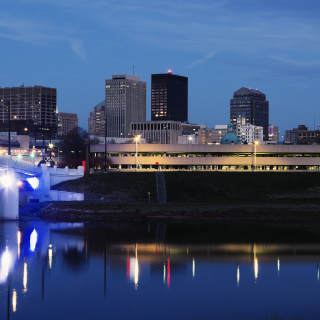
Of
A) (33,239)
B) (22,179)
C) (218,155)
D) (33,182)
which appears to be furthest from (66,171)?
(218,155)

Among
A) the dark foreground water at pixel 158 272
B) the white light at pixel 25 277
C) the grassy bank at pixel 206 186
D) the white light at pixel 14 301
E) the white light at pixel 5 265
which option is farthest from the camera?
the grassy bank at pixel 206 186

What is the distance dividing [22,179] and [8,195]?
12.2m

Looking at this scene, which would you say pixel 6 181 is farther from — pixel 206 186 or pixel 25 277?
pixel 206 186

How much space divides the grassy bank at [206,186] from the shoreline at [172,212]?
9256mm

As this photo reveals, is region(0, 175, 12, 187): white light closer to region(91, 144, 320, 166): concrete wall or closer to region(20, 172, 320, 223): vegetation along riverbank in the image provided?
region(20, 172, 320, 223): vegetation along riverbank

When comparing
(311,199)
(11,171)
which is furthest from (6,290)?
(311,199)

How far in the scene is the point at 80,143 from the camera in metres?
148

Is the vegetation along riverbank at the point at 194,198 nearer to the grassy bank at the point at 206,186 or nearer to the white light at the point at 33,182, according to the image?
the grassy bank at the point at 206,186

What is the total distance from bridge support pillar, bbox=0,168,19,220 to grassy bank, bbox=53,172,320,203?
20.1 m

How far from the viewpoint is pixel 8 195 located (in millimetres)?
72188

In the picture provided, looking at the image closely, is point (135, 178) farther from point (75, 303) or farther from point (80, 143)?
point (75, 303)

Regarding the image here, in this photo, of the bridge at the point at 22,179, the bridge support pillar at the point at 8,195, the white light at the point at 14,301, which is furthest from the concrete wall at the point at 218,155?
the white light at the point at 14,301

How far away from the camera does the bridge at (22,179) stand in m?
71.0

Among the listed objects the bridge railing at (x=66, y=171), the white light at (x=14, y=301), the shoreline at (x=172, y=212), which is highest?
the bridge railing at (x=66, y=171)
